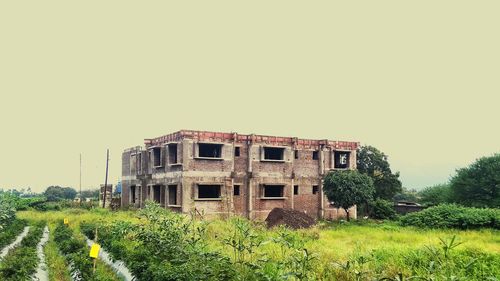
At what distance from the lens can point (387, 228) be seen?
24.8 m

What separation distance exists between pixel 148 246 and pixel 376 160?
32904mm

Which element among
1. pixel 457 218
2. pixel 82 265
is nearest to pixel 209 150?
pixel 457 218

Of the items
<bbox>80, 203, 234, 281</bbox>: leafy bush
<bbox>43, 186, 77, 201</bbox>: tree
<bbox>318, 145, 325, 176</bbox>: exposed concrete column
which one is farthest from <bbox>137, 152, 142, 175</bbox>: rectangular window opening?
<bbox>43, 186, 77, 201</bbox>: tree

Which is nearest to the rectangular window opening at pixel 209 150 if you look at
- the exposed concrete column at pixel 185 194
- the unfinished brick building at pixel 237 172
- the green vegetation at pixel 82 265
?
the unfinished brick building at pixel 237 172

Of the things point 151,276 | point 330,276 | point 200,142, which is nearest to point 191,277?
point 151,276

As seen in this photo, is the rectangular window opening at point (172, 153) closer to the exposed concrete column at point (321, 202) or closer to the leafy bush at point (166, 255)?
the exposed concrete column at point (321, 202)

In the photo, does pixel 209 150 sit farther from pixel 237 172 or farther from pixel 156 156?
pixel 156 156

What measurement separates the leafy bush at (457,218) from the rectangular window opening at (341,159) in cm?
1162

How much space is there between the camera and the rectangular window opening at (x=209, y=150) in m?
31.9

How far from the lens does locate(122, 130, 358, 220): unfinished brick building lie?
29328 mm

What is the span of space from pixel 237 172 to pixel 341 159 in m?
12.0

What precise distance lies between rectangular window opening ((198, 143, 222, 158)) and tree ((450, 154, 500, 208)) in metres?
20.3

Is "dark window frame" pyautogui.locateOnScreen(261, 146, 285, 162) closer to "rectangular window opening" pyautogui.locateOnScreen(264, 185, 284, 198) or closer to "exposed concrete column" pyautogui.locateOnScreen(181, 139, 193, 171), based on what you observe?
"rectangular window opening" pyautogui.locateOnScreen(264, 185, 284, 198)

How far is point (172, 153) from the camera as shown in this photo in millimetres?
31516
